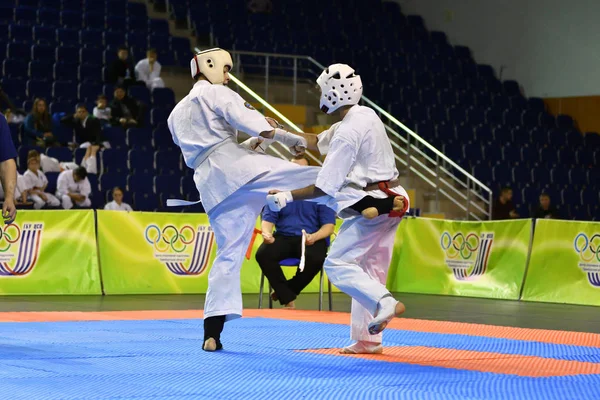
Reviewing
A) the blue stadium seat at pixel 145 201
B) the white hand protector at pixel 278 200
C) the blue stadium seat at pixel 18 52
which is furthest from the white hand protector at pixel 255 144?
the blue stadium seat at pixel 18 52

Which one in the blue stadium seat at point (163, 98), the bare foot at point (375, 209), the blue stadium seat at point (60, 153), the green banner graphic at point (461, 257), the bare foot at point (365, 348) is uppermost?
the blue stadium seat at point (163, 98)

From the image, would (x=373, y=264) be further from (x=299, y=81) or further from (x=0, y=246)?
(x=299, y=81)

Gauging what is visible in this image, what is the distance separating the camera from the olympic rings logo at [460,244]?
12.2 m

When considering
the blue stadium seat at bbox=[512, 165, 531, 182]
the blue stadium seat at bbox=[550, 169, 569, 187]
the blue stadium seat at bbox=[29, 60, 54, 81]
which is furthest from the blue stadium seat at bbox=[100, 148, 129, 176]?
the blue stadium seat at bbox=[550, 169, 569, 187]

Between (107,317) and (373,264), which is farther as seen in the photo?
(107,317)

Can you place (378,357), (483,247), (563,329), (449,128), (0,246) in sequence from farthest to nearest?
(449,128) → (483,247) → (0,246) → (563,329) → (378,357)

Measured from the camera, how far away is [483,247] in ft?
39.5

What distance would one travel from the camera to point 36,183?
12.7 meters

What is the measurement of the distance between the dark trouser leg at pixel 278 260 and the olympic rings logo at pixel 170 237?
237cm

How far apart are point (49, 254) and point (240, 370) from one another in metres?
6.71

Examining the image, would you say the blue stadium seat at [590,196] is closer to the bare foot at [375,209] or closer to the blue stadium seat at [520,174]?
the blue stadium seat at [520,174]

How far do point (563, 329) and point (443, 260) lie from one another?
4.54m

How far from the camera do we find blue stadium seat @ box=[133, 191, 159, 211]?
45.7 feet

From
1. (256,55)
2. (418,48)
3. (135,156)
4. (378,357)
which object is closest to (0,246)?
(135,156)
